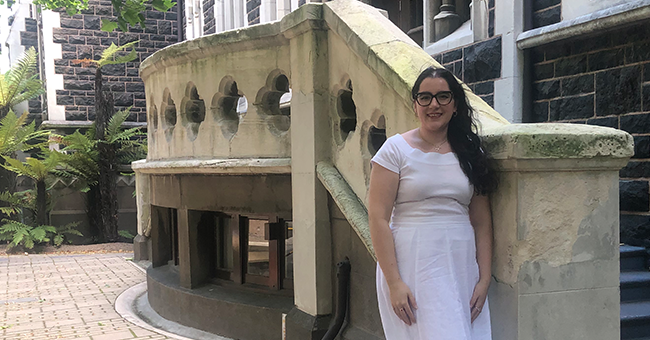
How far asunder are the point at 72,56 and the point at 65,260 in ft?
23.9

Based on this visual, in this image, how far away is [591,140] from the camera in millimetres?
2094

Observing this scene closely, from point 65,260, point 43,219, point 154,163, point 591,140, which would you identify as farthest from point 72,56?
point 591,140

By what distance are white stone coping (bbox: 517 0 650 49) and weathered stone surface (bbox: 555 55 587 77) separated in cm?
22

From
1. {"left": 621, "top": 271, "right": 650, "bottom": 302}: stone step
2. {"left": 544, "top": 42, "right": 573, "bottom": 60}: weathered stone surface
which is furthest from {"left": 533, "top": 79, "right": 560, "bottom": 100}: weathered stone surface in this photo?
{"left": 621, "top": 271, "right": 650, "bottom": 302}: stone step

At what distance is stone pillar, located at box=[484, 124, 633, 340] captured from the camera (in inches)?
82.1

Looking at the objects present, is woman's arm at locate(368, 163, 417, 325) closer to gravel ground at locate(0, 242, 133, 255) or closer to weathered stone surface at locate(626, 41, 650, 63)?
weathered stone surface at locate(626, 41, 650, 63)

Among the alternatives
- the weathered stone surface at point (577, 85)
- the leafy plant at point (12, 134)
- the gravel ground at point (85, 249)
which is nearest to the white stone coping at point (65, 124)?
the leafy plant at point (12, 134)

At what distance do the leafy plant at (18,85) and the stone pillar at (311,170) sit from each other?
12880mm

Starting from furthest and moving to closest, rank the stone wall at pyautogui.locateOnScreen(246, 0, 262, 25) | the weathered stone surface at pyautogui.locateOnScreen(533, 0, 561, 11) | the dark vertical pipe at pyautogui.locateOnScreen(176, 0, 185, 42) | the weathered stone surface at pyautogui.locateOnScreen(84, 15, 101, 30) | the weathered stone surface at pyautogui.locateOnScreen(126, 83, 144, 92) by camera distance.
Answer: the dark vertical pipe at pyautogui.locateOnScreen(176, 0, 185, 42), the weathered stone surface at pyautogui.locateOnScreen(126, 83, 144, 92), the weathered stone surface at pyautogui.locateOnScreen(84, 15, 101, 30), the stone wall at pyautogui.locateOnScreen(246, 0, 262, 25), the weathered stone surface at pyautogui.locateOnScreen(533, 0, 561, 11)

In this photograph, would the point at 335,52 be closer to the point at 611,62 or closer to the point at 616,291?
the point at 616,291

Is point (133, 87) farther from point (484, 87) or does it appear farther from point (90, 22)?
point (484, 87)

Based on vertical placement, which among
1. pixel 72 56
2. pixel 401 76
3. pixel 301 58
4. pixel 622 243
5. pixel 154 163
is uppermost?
pixel 72 56

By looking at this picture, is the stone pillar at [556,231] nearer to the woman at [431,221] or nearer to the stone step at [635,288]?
the woman at [431,221]

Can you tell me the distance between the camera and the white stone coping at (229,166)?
424cm
